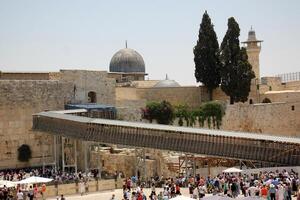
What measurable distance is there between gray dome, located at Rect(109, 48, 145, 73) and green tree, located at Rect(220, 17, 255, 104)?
14.4 metres

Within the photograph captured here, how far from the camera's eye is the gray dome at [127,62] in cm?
5636

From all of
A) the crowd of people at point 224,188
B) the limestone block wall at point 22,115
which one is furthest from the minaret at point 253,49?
the crowd of people at point 224,188

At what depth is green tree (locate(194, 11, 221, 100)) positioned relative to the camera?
4434 centimetres

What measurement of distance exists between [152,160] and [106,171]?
9.39ft

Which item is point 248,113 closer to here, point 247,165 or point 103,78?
point 103,78

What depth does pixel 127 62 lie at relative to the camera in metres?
56.3

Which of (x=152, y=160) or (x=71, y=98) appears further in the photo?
(x=71, y=98)

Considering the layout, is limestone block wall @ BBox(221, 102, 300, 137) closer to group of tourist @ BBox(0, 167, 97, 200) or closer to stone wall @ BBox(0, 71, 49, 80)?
stone wall @ BBox(0, 71, 49, 80)

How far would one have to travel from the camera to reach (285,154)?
950 inches

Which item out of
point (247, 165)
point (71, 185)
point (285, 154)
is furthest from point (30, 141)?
point (285, 154)

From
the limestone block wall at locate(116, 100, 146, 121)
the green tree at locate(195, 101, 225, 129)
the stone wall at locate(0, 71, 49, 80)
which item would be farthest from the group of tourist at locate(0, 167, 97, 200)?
the green tree at locate(195, 101, 225, 129)

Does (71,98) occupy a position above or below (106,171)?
above

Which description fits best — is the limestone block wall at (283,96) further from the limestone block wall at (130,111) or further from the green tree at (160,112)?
the limestone block wall at (130,111)

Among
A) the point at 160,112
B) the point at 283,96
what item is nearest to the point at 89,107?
the point at 160,112
